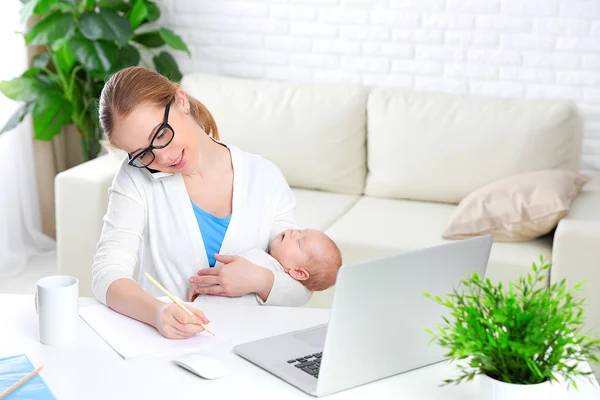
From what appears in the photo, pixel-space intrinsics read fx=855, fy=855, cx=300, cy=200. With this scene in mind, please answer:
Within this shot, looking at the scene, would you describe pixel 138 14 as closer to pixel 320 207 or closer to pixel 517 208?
pixel 320 207

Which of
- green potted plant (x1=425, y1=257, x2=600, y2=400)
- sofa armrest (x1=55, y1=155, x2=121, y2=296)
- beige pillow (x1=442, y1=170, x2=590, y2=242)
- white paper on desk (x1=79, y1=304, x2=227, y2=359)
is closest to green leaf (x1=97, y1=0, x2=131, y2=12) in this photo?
sofa armrest (x1=55, y1=155, x2=121, y2=296)

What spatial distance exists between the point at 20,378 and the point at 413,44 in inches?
105

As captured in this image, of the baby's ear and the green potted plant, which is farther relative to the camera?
the baby's ear

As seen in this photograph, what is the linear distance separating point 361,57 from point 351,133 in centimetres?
46

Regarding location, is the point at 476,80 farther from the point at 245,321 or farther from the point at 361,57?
the point at 245,321

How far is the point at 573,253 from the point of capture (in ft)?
8.69

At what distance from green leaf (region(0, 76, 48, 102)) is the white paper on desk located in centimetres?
223

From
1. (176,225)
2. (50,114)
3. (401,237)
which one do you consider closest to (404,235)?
(401,237)

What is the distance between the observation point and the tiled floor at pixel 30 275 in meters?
3.55

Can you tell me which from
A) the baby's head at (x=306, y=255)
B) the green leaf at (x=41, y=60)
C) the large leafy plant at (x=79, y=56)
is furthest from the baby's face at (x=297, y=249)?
the green leaf at (x=41, y=60)

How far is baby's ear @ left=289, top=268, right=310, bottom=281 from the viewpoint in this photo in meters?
1.88

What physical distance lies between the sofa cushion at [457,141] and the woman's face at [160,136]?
5.55 ft

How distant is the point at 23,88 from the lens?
11.9ft

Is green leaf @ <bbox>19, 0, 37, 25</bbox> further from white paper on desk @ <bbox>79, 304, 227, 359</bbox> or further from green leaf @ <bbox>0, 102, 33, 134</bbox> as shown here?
white paper on desk @ <bbox>79, 304, 227, 359</bbox>
